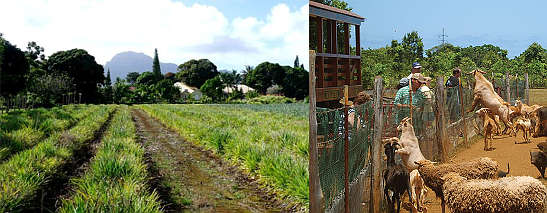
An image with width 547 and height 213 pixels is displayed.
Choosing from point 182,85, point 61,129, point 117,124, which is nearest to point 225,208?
point 182,85

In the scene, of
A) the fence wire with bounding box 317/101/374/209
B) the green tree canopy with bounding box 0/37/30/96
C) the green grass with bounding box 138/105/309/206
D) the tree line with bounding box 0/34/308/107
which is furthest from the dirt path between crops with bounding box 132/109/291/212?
the fence wire with bounding box 317/101/374/209

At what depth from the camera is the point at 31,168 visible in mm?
2787

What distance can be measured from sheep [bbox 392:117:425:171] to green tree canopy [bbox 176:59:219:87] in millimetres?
3482

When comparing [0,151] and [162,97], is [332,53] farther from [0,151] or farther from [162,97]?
[162,97]

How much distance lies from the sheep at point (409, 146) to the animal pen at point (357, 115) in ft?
0.06

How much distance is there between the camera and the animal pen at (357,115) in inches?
30.3

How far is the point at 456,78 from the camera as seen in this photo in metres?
0.78

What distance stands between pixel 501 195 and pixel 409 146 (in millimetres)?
188

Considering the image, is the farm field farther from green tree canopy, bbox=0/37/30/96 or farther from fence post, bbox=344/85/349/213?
fence post, bbox=344/85/349/213

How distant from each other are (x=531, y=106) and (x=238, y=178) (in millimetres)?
3936

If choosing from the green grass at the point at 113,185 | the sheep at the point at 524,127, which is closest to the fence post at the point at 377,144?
the sheep at the point at 524,127

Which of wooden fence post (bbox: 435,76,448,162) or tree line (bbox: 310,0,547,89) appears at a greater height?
tree line (bbox: 310,0,547,89)

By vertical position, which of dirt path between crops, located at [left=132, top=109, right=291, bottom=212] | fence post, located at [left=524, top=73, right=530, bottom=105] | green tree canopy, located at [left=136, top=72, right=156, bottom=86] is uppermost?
green tree canopy, located at [left=136, top=72, right=156, bottom=86]

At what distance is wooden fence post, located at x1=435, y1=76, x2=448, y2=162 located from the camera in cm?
78
